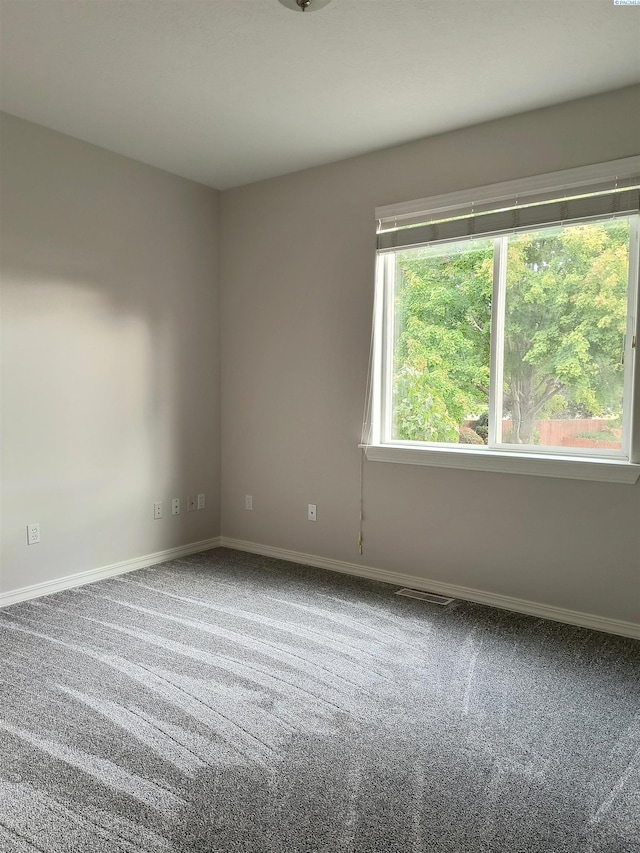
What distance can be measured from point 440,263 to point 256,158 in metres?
1.34

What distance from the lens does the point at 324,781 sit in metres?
1.85

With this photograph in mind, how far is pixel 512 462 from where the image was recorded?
10.7 feet

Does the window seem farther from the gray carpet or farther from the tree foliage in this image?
the gray carpet

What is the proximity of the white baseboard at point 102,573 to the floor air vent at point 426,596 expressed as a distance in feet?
5.22

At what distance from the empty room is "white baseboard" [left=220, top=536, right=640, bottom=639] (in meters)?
0.02

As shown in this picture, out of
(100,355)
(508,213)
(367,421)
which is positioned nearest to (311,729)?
(367,421)

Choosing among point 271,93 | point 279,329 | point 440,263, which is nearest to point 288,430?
point 279,329

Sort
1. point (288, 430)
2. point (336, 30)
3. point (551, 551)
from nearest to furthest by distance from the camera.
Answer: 1. point (336, 30)
2. point (551, 551)
3. point (288, 430)

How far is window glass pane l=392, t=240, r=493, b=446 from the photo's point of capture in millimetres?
3469

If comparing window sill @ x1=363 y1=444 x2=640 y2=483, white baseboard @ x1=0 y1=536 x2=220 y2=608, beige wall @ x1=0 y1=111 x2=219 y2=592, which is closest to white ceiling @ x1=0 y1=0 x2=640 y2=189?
beige wall @ x1=0 y1=111 x2=219 y2=592

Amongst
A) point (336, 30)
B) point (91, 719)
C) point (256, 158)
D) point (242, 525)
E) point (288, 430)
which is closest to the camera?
point (91, 719)

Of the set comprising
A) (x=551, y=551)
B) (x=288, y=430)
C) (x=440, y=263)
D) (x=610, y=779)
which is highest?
(x=440, y=263)

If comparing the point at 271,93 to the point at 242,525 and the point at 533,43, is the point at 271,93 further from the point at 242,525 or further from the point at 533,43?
the point at 242,525

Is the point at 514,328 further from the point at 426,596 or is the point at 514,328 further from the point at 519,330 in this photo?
the point at 426,596
